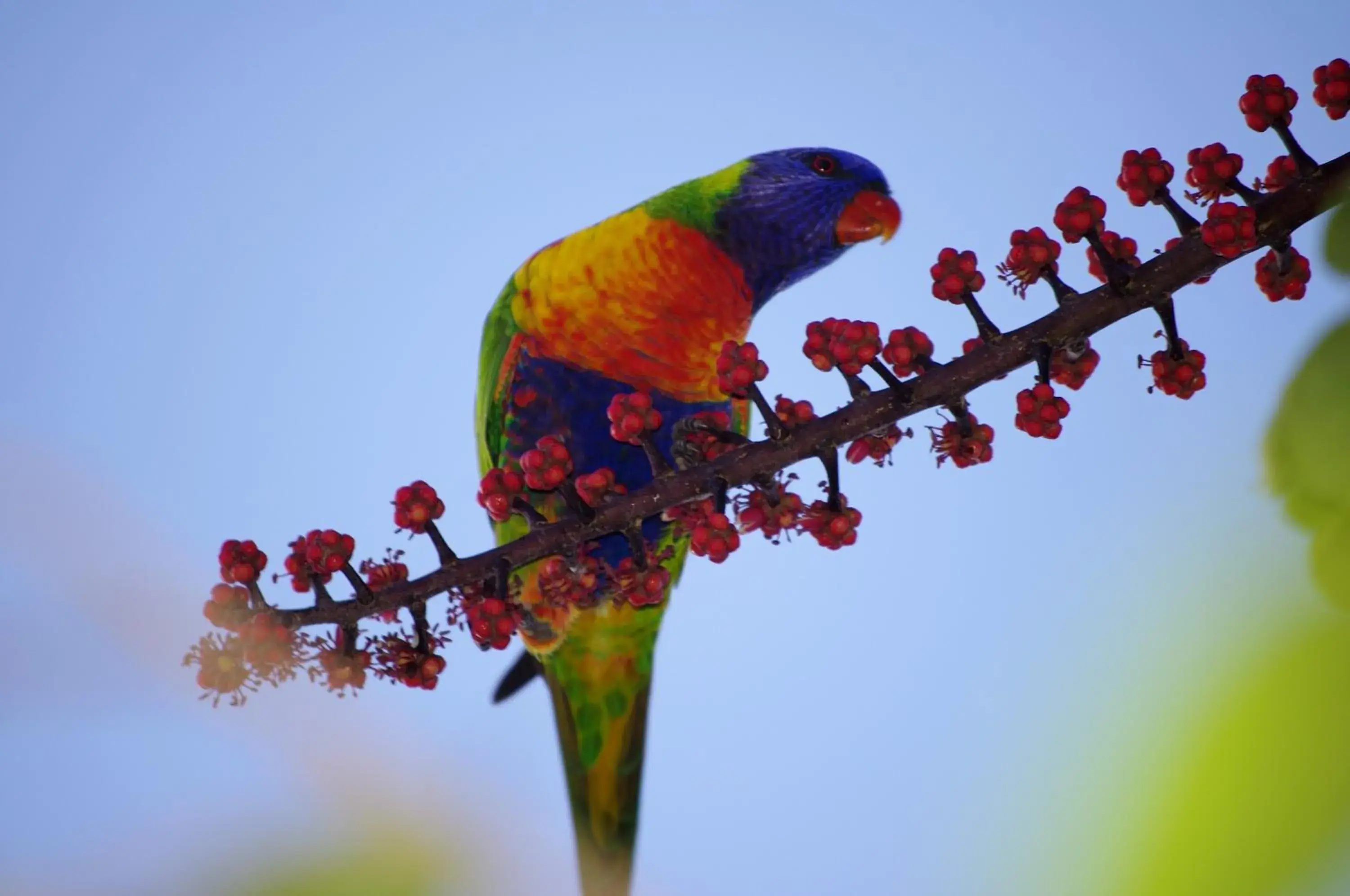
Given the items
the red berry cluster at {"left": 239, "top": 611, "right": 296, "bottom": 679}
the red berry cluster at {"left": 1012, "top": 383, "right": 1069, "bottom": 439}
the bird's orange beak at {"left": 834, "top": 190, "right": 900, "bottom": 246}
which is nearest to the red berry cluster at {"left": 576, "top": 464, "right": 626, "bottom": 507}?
the red berry cluster at {"left": 239, "top": 611, "right": 296, "bottom": 679}

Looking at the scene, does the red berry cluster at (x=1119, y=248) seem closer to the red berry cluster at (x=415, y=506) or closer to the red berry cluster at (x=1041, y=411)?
the red berry cluster at (x=1041, y=411)

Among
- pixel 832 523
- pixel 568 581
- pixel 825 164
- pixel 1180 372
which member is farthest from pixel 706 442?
pixel 825 164

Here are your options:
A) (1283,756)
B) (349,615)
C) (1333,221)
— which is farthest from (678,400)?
(1283,756)

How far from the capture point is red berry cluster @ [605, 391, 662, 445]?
6.23 ft

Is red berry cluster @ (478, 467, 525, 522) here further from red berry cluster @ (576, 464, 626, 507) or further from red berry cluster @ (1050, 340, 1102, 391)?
red berry cluster @ (1050, 340, 1102, 391)

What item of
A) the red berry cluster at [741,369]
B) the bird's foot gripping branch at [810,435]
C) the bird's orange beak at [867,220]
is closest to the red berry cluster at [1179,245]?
the bird's foot gripping branch at [810,435]

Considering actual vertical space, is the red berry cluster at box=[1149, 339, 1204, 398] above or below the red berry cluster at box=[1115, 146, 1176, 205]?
below

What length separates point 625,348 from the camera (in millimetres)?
3248

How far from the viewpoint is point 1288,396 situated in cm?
61

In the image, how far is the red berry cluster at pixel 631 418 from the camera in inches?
74.7

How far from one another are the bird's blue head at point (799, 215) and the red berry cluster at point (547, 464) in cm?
164

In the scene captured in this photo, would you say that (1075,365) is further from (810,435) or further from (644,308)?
(644,308)

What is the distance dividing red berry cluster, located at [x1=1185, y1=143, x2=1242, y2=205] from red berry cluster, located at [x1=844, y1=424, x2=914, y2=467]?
569 millimetres

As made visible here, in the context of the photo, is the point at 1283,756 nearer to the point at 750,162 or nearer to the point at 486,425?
the point at 486,425
